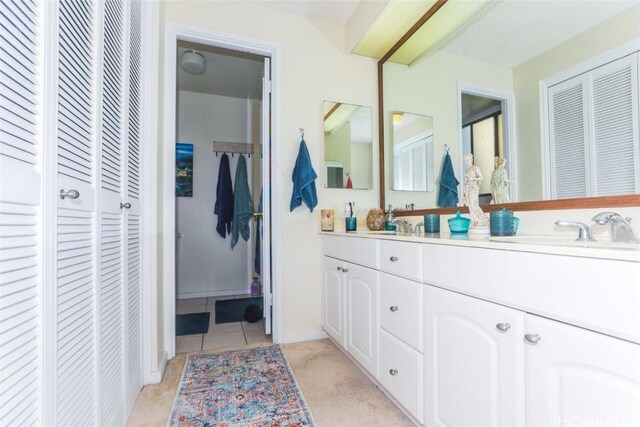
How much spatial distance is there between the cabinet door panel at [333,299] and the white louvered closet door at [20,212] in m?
1.49

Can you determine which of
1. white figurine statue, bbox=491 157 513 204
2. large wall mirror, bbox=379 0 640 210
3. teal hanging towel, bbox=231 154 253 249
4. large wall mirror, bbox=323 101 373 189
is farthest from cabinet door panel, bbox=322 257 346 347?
teal hanging towel, bbox=231 154 253 249

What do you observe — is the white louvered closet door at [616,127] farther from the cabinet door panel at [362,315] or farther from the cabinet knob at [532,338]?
the cabinet door panel at [362,315]

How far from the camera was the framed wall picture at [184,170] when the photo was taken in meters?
3.58

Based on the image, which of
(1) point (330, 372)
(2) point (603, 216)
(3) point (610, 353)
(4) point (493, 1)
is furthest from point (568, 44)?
(1) point (330, 372)

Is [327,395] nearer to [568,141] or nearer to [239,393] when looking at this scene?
[239,393]

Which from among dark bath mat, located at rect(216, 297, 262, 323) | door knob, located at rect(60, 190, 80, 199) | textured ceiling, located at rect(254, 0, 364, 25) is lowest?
dark bath mat, located at rect(216, 297, 262, 323)

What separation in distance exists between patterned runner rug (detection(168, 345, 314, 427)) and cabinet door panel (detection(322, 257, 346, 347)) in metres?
0.38

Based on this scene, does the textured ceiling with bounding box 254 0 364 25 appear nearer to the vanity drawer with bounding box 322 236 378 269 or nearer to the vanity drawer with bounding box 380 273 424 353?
the vanity drawer with bounding box 322 236 378 269

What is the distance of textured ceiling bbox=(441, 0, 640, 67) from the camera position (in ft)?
3.81

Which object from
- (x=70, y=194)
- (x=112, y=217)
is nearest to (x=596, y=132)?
(x=70, y=194)

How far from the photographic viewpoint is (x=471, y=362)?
99 cm

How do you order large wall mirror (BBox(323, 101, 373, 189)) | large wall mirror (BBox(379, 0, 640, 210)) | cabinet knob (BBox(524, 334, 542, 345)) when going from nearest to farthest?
cabinet knob (BBox(524, 334, 542, 345))
large wall mirror (BBox(379, 0, 640, 210))
large wall mirror (BBox(323, 101, 373, 189))

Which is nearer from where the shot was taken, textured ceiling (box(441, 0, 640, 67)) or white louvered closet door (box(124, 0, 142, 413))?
textured ceiling (box(441, 0, 640, 67))

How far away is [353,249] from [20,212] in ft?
4.76
